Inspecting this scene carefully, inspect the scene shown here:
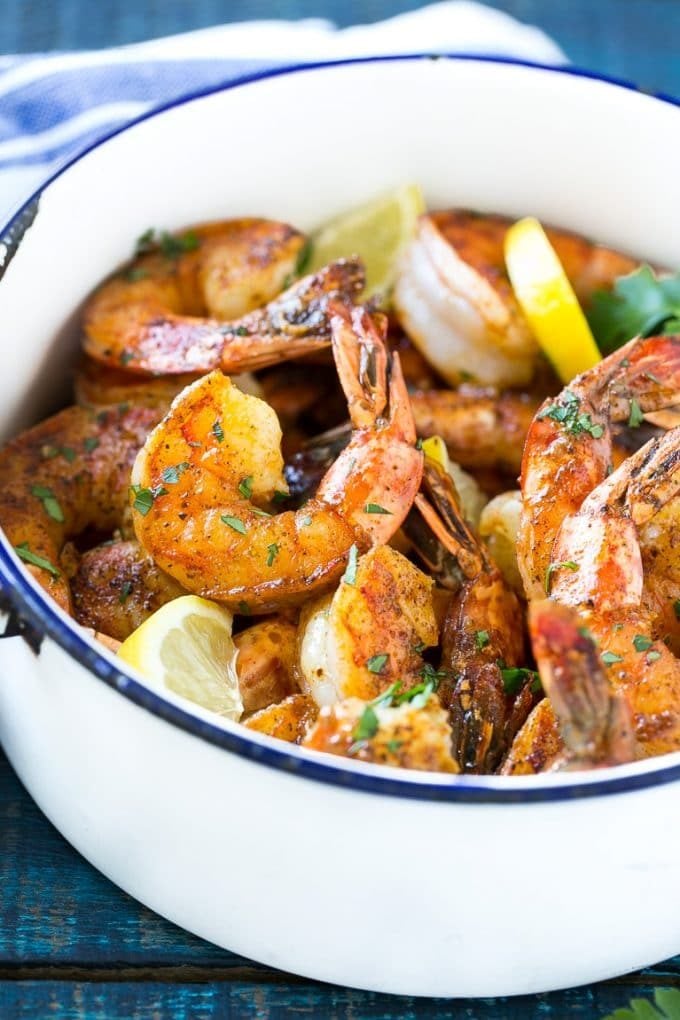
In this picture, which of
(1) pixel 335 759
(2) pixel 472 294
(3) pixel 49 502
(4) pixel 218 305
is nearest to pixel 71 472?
(3) pixel 49 502

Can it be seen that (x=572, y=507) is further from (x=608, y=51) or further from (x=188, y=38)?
(x=608, y=51)

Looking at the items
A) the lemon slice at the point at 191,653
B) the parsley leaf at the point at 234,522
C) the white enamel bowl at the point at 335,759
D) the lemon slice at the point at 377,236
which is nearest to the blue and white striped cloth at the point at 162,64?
the white enamel bowl at the point at 335,759

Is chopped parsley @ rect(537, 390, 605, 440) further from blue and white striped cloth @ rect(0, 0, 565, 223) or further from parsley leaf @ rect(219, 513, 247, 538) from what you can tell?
blue and white striped cloth @ rect(0, 0, 565, 223)

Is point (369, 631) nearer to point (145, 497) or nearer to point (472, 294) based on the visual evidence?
point (145, 497)

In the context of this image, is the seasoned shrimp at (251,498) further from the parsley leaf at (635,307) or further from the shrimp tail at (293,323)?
the parsley leaf at (635,307)

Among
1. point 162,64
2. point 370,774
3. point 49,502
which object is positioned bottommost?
point 370,774

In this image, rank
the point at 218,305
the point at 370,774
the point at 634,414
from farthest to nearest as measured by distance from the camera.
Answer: the point at 218,305
the point at 634,414
the point at 370,774
